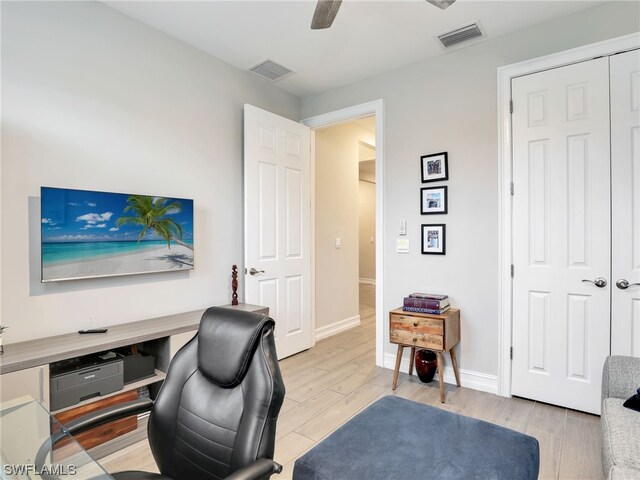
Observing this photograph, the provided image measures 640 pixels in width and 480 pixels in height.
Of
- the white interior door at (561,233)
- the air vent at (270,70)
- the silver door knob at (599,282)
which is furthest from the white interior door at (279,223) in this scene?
the silver door knob at (599,282)

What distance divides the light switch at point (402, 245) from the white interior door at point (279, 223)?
105 centimetres

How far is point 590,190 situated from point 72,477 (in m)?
3.13

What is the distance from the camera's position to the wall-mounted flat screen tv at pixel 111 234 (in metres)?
2.18

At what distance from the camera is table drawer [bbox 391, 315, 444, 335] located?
275 cm

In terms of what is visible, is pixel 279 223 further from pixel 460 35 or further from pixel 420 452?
pixel 420 452

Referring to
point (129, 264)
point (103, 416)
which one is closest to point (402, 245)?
point (129, 264)

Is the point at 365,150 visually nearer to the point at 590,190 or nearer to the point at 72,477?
the point at 590,190

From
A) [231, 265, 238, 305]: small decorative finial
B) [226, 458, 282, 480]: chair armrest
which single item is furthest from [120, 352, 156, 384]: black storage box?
[226, 458, 282, 480]: chair armrest

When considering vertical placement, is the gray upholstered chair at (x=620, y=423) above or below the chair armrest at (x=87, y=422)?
below

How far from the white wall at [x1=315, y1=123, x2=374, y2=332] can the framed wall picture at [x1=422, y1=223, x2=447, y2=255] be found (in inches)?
59.0

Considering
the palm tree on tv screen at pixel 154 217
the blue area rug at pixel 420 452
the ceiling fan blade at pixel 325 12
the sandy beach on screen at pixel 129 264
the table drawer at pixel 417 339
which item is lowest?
the blue area rug at pixel 420 452

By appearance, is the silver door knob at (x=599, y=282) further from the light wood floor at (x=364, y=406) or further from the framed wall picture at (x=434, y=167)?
the framed wall picture at (x=434, y=167)

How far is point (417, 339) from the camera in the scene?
2.84 metres

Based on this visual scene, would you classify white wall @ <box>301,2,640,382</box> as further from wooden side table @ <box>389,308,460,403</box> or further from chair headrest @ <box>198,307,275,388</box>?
chair headrest @ <box>198,307,275,388</box>
